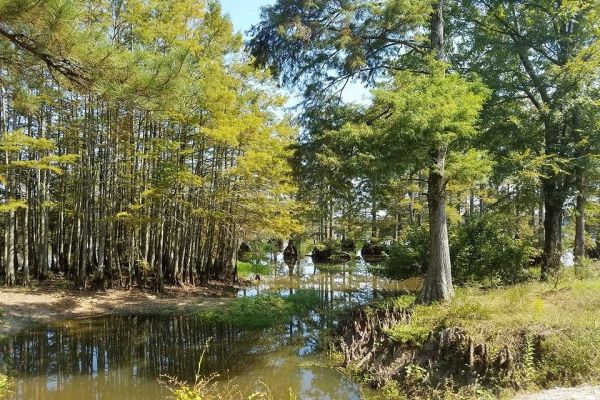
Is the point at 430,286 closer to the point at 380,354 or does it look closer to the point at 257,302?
the point at 380,354

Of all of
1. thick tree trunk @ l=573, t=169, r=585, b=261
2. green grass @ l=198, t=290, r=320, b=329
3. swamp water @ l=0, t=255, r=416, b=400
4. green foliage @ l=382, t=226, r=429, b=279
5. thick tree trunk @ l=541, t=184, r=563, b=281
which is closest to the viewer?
swamp water @ l=0, t=255, r=416, b=400

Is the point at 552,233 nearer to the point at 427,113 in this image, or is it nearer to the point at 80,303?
the point at 427,113

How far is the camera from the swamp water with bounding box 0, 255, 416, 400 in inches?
267

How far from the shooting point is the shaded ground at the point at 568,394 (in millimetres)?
4730

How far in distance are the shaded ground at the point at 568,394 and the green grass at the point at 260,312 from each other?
653 cm

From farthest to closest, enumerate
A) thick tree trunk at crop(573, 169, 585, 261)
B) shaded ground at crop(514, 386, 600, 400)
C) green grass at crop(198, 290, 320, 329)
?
thick tree trunk at crop(573, 169, 585, 261), green grass at crop(198, 290, 320, 329), shaded ground at crop(514, 386, 600, 400)

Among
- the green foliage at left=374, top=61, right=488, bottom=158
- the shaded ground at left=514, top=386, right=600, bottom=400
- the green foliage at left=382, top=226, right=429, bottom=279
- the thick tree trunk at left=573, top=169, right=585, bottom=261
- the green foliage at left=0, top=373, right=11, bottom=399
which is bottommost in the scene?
the green foliage at left=0, top=373, right=11, bottom=399

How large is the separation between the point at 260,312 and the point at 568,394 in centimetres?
734

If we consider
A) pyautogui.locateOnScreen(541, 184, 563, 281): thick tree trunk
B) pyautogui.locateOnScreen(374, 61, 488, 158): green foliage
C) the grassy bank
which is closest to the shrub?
pyautogui.locateOnScreen(541, 184, 563, 281): thick tree trunk

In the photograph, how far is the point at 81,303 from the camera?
12312mm

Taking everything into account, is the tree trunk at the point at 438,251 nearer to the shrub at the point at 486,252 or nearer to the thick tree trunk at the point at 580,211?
the shrub at the point at 486,252

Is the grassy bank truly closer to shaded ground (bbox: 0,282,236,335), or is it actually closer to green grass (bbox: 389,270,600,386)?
green grass (bbox: 389,270,600,386)

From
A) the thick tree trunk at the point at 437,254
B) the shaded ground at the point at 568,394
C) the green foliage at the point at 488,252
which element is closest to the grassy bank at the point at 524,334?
the shaded ground at the point at 568,394

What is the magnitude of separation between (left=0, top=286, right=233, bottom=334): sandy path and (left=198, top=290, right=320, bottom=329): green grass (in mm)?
1392
